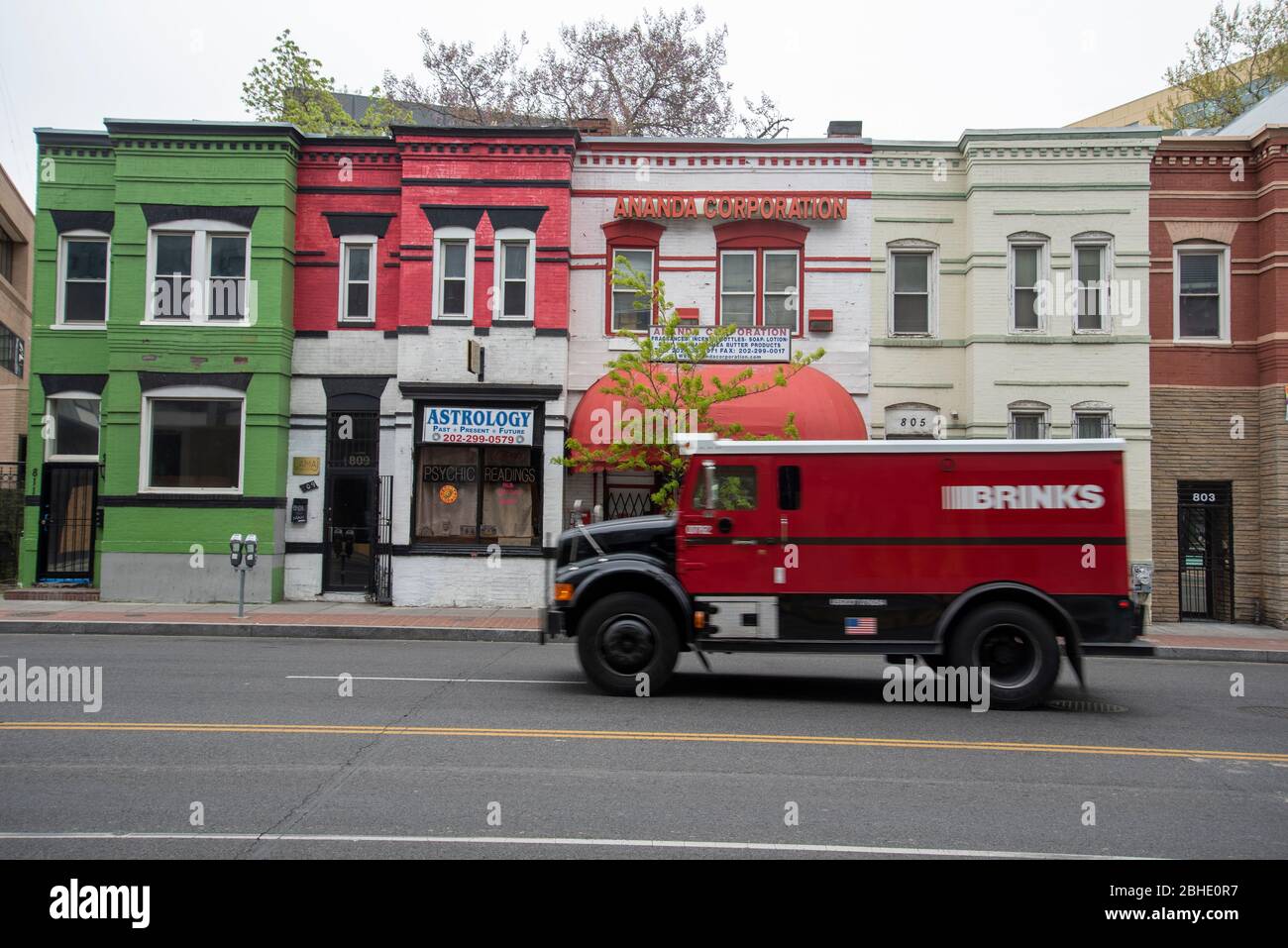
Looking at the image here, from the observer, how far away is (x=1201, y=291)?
18.9 metres

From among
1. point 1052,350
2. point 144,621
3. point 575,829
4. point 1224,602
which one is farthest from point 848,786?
point 1224,602

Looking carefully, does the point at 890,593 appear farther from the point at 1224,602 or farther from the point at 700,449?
the point at 1224,602

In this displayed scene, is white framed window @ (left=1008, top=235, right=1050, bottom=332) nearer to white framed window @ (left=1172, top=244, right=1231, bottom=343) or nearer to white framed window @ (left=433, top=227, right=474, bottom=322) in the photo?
white framed window @ (left=1172, top=244, right=1231, bottom=343)

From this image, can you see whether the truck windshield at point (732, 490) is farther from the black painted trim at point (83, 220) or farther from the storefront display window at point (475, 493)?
the black painted trim at point (83, 220)

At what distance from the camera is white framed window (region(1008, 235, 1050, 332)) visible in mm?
18516

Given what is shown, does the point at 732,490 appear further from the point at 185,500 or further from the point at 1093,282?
the point at 185,500

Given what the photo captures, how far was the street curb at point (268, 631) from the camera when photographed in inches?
594

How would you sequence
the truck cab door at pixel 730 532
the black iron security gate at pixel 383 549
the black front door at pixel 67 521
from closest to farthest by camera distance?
the truck cab door at pixel 730 532, the black iron security gate at pixel 383 549, the black front door at pixel 67 521

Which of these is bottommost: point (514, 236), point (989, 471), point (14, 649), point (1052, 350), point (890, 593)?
point (14, 649)

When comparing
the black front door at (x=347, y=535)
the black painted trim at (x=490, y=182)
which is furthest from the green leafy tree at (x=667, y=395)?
the black front door at (x=347, y=535)

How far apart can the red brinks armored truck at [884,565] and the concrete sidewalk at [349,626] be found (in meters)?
5.70

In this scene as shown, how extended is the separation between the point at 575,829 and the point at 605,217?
15.4 m

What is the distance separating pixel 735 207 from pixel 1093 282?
23.3 feet

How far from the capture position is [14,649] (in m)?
12.7
